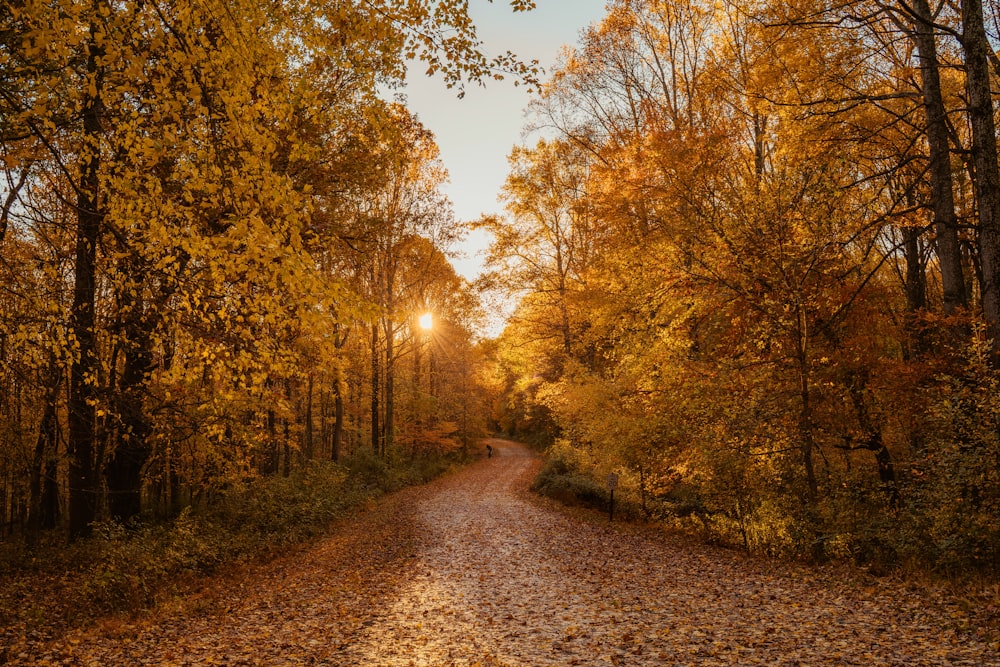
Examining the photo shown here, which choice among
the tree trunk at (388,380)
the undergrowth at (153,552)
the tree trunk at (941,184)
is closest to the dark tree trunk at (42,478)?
the undergrowth at (153,552)

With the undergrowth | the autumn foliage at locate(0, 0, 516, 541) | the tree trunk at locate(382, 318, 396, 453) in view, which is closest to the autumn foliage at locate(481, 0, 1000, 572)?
the autumn foliage at locate(0, 0, 516, 541)

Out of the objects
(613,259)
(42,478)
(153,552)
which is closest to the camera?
(153,552)

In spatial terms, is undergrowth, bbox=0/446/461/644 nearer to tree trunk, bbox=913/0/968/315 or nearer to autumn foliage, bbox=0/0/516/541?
autumn foliage, bbox=0/0/516/541

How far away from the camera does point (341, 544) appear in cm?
1169

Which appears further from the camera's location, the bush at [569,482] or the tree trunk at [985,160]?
the bush at [569,482]

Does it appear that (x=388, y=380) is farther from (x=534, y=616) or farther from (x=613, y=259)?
(x=534, y=616)

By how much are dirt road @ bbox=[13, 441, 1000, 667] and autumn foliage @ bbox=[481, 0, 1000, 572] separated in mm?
1461

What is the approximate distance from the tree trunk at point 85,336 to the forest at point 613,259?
7 cm

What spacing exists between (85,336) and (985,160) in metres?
12.2

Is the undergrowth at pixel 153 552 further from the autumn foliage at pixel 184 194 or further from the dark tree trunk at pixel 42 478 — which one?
the dark tree trunk at pixel 42 478

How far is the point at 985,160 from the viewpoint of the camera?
7715mm

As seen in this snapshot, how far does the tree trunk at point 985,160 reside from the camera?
25.0 feet

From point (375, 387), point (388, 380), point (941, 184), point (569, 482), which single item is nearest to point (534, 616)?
point (941, 184)

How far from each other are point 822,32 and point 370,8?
875cm
